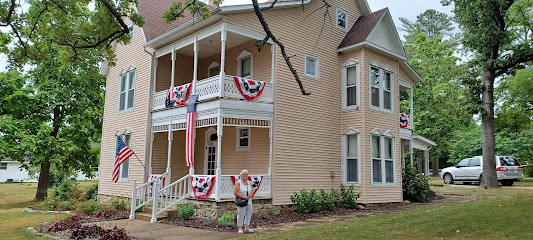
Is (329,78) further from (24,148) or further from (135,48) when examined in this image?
(24,148)

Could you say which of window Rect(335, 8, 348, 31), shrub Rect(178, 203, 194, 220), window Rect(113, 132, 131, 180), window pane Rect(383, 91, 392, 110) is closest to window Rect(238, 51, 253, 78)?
window Rect(335, 8, 348, 31)

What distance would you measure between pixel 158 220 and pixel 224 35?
6177mm

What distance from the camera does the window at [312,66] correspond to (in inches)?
610

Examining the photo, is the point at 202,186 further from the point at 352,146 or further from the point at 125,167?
the point at 125,167

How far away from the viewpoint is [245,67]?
1559 cm

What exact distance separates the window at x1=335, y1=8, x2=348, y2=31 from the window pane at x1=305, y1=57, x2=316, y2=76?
243 centimetres

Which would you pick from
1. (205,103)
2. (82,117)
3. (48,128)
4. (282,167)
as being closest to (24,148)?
(48,128)

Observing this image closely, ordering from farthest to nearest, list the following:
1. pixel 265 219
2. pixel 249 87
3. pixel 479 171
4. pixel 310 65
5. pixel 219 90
A: 1. pixel 479 171
2. pixel 310 65
3. pixel 249 87
4. pixel 219 90
5. pixel 265 219

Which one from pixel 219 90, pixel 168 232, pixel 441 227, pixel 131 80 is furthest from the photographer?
pixel 131 80

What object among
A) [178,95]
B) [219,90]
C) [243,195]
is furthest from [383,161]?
[178,95]

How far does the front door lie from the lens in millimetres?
16703

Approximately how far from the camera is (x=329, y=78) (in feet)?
52.8

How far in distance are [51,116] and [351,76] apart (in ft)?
64.2

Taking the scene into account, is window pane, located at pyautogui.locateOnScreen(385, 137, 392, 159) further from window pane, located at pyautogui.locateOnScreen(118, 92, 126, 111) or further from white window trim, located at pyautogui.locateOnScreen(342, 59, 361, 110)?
window pane, located at pyautogui.locateOnScreen(118, 92, 126, 111)
